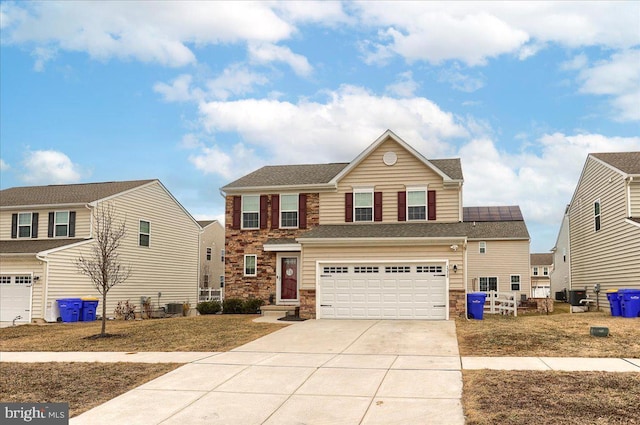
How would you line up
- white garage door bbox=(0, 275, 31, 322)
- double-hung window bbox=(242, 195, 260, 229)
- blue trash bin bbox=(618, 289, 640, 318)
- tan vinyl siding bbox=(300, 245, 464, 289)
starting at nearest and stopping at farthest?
1. blue trash bin bbox=(618, 289, 640, 318)
2. tan vinyl siding bbox=(300, 245, 464, 289)
3. white garage door bbox=(0, 275, 31, 322)
4. double-hung window bbox=(242, 195, 260, 229)

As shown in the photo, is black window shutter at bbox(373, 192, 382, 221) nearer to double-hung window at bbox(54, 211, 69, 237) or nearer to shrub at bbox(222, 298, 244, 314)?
shrub at bbox(222, 298, 244, 314)

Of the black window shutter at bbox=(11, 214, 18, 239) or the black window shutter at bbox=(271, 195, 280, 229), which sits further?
the black window shutter at bbox=(11, 214, 18, 239)

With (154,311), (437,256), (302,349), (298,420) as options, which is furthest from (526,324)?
(154,311)

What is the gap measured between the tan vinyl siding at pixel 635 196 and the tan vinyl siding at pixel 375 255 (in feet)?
23.8

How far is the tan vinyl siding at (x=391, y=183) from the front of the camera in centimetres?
2502

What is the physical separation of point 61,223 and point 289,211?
11193 millimetres

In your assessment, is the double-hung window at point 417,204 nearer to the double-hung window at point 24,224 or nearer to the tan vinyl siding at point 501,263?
the double-hung window at point 24,224

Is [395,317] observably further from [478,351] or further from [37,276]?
[37,276]

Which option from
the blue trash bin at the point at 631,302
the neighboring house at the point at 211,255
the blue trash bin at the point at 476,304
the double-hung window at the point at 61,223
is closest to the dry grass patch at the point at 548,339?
the blue trash bin at the point at 631,302

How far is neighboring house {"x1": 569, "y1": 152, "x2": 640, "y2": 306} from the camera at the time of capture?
23.2 m

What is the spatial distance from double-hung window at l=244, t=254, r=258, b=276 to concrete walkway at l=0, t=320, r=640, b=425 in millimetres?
10227

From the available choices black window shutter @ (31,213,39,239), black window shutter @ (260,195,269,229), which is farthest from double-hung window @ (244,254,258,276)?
black window shutter @ (31,213,39,239)

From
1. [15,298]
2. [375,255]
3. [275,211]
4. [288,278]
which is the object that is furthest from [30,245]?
[375,255]

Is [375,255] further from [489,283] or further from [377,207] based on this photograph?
[489,283]
